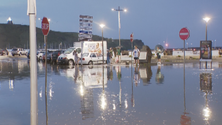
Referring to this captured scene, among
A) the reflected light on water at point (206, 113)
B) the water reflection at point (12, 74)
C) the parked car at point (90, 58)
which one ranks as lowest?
the reflected light on water at point (206, 113)

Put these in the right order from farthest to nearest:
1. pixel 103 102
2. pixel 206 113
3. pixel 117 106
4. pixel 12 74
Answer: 1. pixel 12 74
2. pixel 103 102
3. pixel 117 106
4. pixel 206 113

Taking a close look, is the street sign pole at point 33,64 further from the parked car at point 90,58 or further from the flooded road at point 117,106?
the parked car at point 90,58

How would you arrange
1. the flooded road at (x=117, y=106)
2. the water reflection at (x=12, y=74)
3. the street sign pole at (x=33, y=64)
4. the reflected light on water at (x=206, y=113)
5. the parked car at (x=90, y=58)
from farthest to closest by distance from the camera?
the parked car at (x=90, y=58) → the water reflection at (x=12, y=74) → the reflected light on water at (x=206, y=113) → the flooded road at (x=117, y=106) → the street sign pole at (x=33, y=64)

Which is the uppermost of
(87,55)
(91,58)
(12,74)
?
(87,55)

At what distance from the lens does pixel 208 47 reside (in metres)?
28.9

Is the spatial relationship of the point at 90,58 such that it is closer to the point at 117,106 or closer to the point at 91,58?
the point at 91,58

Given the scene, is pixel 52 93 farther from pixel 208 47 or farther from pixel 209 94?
pixel 208 47

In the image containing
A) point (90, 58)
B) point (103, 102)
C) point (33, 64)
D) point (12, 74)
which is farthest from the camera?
point (90, 58)

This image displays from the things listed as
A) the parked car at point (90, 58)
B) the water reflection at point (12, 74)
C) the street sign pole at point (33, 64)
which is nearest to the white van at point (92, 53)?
the parked car at point (90, 58)

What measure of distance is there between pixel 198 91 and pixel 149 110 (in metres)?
4.37

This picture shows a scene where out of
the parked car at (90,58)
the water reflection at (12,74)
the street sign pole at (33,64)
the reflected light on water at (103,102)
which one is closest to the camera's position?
the street sign pole at (33,64)

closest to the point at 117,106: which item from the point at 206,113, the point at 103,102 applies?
the point at 103,102

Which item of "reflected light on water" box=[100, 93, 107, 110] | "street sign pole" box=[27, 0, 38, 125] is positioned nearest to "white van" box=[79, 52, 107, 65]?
"reflected light on water" box=[100, 93, 107, 110]

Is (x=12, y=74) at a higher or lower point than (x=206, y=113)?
higher
